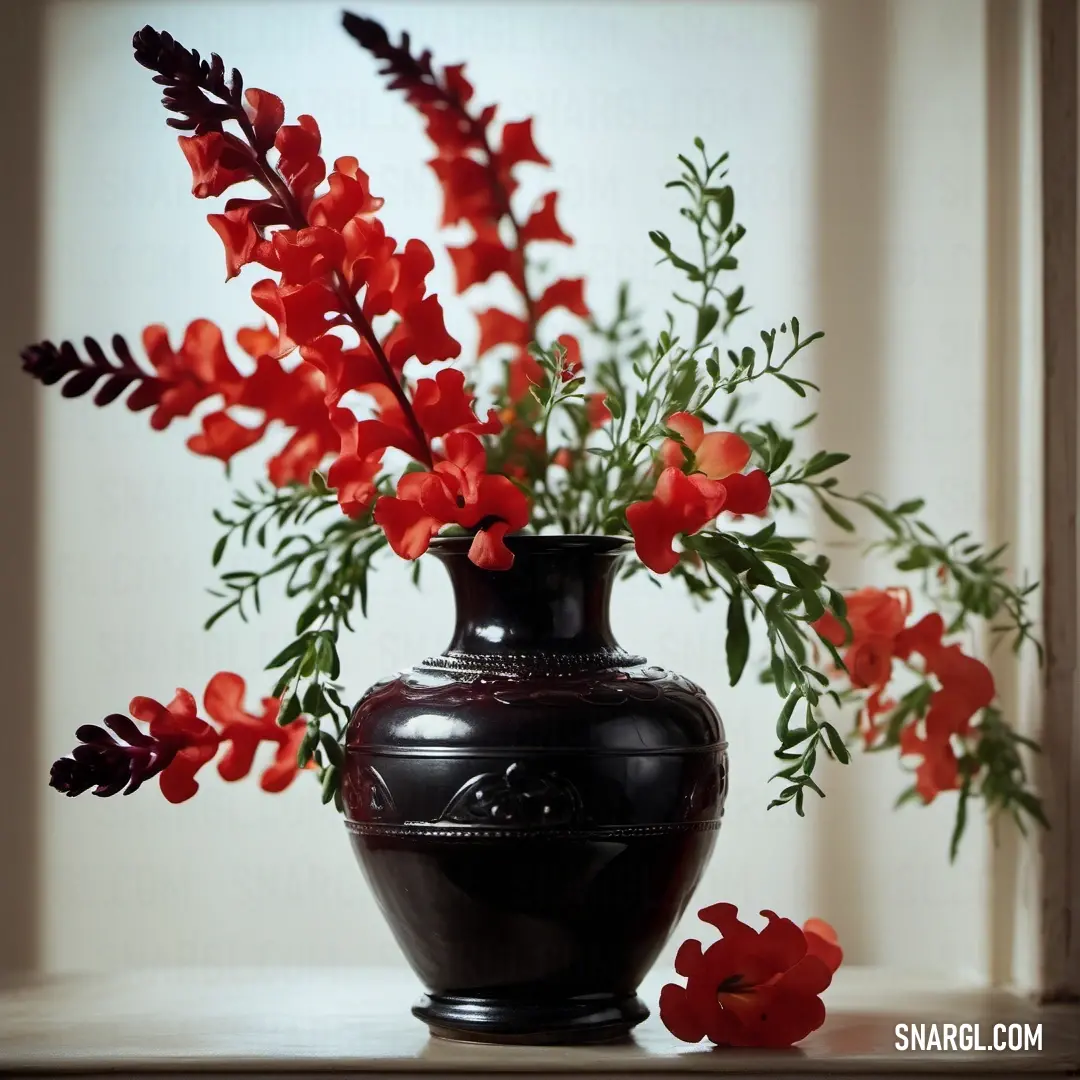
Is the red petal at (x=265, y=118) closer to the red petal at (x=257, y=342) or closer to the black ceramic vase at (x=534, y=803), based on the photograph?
the red petal at (x=257, y=342)

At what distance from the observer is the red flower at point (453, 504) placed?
0.90m

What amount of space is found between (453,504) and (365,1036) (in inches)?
15.9

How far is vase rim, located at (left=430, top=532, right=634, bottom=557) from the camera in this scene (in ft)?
3.14

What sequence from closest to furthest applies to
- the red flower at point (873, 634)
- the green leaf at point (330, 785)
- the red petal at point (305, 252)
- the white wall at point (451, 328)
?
the red petal at point (305, 252), the green leaf at point (330, 785), the red flower at point (873, 634), the white wall at point (451, 328)

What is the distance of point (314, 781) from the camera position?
1338mm

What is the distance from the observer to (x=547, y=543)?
96 cm

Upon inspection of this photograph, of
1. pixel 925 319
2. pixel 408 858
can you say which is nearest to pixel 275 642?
pixel 408 858

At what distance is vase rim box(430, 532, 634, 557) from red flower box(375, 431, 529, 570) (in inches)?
1.8

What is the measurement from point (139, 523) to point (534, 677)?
0.56 meters

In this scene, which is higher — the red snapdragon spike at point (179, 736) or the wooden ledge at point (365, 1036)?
the red snapdragon spike at point (179, 736)

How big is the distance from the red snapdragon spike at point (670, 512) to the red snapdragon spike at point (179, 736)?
33 centimetres

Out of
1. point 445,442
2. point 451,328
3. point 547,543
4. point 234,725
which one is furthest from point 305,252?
point 451,328

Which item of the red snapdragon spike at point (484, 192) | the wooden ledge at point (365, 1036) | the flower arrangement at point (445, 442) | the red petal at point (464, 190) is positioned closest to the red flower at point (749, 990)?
the wooden ledge at point (365, 1036)

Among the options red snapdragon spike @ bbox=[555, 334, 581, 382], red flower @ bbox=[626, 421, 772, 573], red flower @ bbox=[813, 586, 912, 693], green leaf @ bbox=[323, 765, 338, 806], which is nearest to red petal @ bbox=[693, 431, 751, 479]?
red flower @ bbox=[626, 421, 772, 573]
